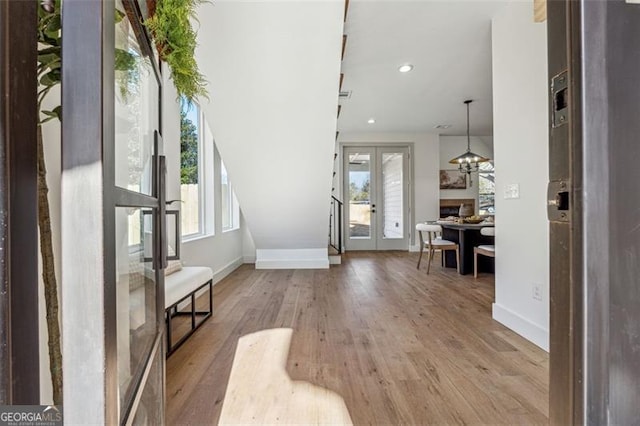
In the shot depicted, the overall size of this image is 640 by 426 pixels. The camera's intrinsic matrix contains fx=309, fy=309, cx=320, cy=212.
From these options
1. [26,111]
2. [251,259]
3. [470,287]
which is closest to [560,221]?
[26,111]

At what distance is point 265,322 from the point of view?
265 centimetres

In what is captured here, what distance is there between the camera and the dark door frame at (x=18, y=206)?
0.47 metres

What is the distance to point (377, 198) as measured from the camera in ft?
24.0

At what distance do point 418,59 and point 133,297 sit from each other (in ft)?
12.4

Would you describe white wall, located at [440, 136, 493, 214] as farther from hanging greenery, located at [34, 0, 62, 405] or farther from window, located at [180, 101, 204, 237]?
hanging greenery, located at [34, 0, 62, 405]

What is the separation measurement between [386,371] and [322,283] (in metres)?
2.33

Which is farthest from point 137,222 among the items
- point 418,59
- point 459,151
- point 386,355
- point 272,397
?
point 459,151

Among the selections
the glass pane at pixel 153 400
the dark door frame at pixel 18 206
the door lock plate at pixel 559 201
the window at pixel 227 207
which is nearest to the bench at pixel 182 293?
the glass pane at pixel 153 400

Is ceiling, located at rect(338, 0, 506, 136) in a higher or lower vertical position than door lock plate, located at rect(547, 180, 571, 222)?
higher

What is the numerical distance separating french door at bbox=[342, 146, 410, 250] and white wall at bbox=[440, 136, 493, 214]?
41.8 inches

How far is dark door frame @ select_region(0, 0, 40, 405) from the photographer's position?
1.53ft

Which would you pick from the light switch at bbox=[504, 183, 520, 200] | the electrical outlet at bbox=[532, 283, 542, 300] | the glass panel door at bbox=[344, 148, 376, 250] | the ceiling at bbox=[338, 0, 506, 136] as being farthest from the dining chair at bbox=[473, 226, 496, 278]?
the glass panel door at bbox=[344, 148, 376, 250]

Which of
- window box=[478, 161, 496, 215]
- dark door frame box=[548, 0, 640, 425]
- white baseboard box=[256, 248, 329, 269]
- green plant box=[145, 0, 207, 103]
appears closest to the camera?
dark door frame box=[548, 0, 640, 425]

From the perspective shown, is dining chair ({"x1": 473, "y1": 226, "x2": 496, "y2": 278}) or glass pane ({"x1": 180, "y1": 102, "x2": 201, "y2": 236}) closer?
glass pane ({"x1": 180, "y1": 102, "x2": 201, "y2": 236})
